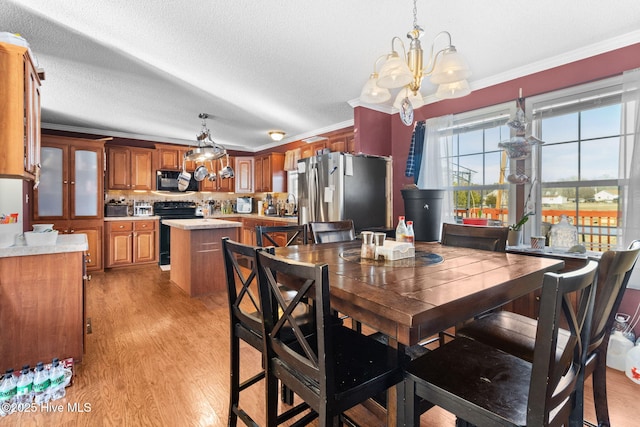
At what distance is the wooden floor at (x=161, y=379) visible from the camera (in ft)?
5.44

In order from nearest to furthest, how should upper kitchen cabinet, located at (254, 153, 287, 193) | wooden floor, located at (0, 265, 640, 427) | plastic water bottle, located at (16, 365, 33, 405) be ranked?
wooden floor, located at (0, 265, 640, 427)
plastic water bottle, located at (16, 365, 33, 405)
upper kitchen cabinet, located at (254, 153, 287, 193)

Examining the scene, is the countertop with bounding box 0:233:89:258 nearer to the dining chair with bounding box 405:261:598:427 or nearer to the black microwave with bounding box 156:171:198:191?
the dining chair with bounding box 405:261:598:427

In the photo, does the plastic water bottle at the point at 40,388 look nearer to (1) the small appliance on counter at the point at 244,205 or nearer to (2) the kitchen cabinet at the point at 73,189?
(2) the kitchen cabinet at the point at 73,189

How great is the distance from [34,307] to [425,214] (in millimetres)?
3222

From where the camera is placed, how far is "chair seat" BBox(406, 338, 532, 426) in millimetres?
904

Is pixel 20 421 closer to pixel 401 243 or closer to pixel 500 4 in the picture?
pixel 401 243

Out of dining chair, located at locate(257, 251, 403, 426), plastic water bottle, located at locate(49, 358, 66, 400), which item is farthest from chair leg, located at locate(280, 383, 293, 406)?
plastic water bottle, located at locate(49, 358, 66, 400)

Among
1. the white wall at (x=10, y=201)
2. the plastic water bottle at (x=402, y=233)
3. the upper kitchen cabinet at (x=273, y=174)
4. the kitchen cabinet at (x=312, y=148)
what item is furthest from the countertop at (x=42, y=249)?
the upper kitchen cabinet at (x=273, y=174)

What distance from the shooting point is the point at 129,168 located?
5523 millimetres

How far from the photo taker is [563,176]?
2734 mm

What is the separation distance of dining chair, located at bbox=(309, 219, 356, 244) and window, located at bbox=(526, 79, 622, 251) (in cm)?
171

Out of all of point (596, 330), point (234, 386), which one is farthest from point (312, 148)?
point (596, 330)

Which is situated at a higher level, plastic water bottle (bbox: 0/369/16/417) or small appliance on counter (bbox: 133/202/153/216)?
small appliance on counter (bbox: 133/202/153/216)

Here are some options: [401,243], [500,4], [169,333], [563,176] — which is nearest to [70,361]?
[169,333]
